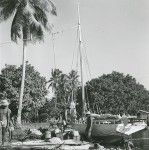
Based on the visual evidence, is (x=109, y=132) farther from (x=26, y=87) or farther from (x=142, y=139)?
(x=26, y=87)

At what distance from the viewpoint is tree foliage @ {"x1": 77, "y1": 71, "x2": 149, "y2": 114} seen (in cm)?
6650

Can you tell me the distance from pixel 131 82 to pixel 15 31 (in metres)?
43.3

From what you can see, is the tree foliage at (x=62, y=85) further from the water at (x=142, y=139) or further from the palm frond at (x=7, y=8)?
the water at (x=142, y=139)

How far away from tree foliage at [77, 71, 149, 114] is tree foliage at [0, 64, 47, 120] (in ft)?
38.6

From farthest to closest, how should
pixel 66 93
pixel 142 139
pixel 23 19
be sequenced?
pixel 66 93, pixel 23 19, pixel 142 139

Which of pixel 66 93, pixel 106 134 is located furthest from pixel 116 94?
pixel 106 134

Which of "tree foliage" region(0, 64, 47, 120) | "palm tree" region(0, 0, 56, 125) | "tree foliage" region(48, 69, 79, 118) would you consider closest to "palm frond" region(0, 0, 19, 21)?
"palm tree" region(0, 0, 56, 125)

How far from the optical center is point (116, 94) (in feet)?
225

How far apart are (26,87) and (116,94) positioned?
65.2 ft

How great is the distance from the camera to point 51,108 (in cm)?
7919

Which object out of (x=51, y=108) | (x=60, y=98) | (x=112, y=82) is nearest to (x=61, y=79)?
(x=60, y=98)

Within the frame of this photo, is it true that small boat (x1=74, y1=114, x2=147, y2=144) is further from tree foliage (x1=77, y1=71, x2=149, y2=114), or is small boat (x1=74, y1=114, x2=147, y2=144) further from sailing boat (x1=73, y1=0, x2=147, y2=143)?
tree foliage (x1=77, y1=71, x2=149, y2=114)

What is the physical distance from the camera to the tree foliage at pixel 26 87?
54938 mm

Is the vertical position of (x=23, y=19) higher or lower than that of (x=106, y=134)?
higher
